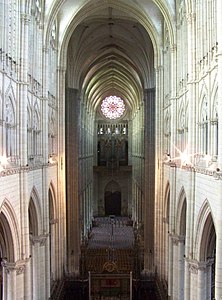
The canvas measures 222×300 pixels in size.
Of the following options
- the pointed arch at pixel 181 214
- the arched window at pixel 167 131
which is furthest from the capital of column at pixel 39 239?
the arched window at pixel 167 131

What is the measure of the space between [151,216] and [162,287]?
686cm

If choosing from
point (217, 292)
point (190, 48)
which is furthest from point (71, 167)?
point (217, 292)

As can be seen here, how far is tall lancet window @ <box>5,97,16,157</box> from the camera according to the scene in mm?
17250

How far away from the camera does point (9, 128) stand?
58.1ft

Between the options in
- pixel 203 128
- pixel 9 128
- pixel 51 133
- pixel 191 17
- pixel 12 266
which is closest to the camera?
pixel 9 128

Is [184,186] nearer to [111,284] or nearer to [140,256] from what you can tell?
[111,284]

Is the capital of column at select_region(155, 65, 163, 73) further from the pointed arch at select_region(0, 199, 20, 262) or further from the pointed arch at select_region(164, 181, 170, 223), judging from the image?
the pointed arch at select_region(0, 199, 20, 262)

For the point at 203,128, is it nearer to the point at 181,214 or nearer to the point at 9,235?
the point at 181,214

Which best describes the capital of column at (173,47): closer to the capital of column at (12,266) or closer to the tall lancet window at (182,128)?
the tall lancet window at (182,128)

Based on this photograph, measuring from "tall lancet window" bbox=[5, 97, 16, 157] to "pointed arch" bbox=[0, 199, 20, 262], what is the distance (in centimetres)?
228

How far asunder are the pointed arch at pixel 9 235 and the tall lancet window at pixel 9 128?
2.28 metres

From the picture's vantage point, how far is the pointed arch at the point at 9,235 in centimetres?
1722

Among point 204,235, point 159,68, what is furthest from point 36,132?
point 159,68

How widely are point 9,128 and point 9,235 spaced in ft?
14.3
